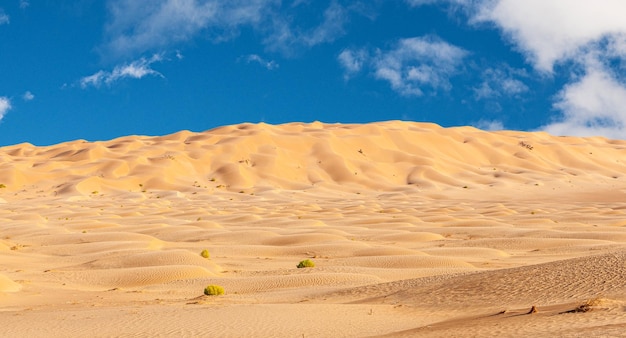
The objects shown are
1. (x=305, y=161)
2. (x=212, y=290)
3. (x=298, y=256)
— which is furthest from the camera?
(x=305, y=161)

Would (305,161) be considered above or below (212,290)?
above

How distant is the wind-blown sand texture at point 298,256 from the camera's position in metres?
10.6

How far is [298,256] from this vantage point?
24.6 m

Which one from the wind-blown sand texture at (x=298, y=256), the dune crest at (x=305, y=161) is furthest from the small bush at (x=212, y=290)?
the dune crest at (x=305, y=161)

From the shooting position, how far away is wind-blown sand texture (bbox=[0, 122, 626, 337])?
10.6 metres

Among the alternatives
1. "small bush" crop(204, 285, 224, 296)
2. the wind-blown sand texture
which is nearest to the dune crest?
the wind-blown sand texture

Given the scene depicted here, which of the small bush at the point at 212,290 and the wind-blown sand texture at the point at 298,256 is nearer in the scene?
the wind-blown sand texture at the point at 298,256

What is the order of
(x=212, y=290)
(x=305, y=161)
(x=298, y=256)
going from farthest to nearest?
(x=305, y=161) → (x=298, y=256) → (x=212, y=290)

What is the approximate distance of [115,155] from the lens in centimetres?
8988

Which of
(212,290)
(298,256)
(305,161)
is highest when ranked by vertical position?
(305,161)

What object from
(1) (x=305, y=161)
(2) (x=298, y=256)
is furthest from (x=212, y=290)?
(1) (x=305, y=161)

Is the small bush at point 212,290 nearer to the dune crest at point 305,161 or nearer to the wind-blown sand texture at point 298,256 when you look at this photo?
the wind-blown sand texture at point 298,256

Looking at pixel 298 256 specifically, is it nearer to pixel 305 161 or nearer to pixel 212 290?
pixel 212 290

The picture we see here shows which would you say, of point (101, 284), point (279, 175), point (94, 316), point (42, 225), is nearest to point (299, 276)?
point (101, 284)
